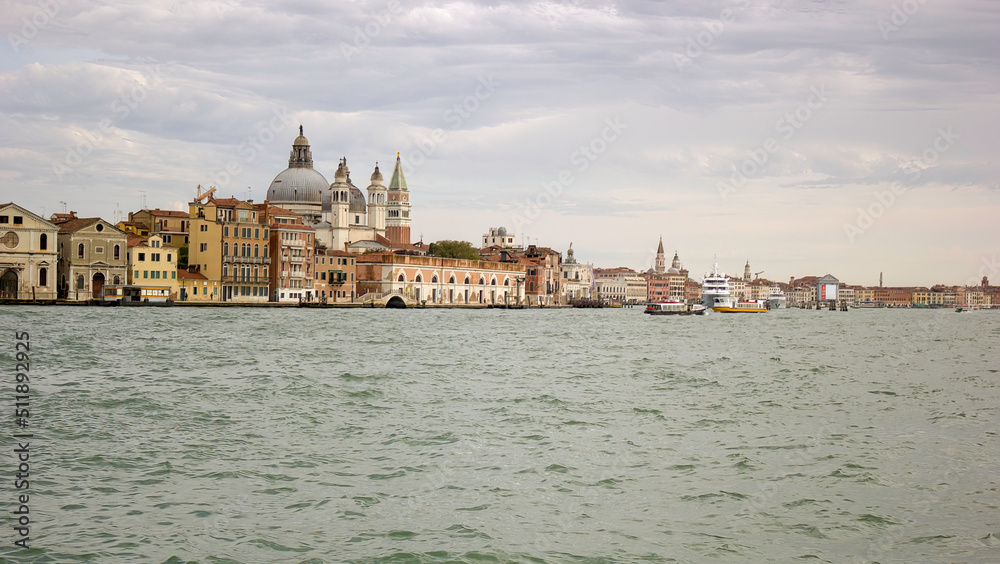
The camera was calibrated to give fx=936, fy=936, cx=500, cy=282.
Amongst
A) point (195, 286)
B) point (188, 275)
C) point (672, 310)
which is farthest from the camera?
point (672, 310)

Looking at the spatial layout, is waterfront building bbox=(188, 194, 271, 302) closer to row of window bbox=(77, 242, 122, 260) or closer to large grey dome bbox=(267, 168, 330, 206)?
row of window bbox=(77, 242, 122, 260)

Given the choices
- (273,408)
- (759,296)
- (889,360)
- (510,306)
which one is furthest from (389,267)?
(759,296)

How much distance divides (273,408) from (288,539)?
25.7ft

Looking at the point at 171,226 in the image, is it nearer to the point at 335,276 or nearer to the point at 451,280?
the point at 335,276

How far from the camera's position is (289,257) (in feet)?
249

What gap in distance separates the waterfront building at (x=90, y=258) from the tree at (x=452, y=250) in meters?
43.9

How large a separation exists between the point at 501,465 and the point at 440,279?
83.3 meters

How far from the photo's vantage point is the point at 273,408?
1533cm

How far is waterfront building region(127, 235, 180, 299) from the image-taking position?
65812 millimetres

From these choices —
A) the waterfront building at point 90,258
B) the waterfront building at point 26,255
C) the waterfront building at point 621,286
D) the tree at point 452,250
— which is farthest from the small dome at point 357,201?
the waterfront building at point 621,286

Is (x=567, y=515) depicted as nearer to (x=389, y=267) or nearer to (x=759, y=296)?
(x=389, y=267)

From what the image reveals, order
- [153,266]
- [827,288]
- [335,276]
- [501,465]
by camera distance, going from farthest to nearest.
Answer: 1. [827,288]
2. [335,276]
3. [153,266]
4. [501,465]

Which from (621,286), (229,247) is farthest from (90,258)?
(621,286)

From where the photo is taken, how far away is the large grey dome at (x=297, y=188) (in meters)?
101
